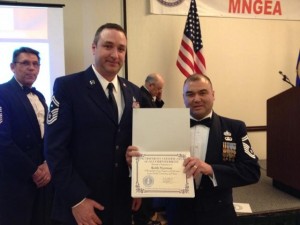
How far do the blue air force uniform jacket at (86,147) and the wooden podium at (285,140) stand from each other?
6.01 ft

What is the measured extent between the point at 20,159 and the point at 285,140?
7.39ft

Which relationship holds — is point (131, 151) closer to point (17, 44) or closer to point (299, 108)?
point (299, 108)

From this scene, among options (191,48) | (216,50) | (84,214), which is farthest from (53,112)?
(216,50)

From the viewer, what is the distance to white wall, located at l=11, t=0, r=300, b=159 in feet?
13.8

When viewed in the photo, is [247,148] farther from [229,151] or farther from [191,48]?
[191,48]

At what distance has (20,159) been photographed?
2340mm

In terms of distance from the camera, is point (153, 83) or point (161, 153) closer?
point (161, 153)

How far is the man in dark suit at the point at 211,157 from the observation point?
5.19ft

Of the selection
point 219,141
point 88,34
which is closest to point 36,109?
point 219,141

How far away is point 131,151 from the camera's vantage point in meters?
1.40

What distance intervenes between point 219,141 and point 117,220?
2.10 feet

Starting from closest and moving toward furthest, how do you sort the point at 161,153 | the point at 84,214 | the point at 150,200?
the point at 84,214
the point at 161,153
the point at 150,200

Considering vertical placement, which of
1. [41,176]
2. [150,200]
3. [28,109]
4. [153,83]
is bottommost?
[150,200]

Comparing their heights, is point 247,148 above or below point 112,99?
below
